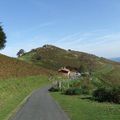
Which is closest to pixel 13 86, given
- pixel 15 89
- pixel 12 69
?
pixel 15 89

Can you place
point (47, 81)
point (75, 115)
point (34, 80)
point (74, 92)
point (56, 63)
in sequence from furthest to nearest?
point (56, 63) → point (47, 81) → point (34, 80) → point (74, 92) → point (75, 115)

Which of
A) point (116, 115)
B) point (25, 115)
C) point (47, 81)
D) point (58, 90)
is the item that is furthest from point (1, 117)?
point (47, 81)

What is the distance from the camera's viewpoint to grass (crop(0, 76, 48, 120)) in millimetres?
35700

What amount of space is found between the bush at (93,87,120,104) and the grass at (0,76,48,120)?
312 inches

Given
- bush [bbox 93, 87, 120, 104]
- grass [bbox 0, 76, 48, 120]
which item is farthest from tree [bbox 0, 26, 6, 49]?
bush [bbox 93, 87, 120, 104]

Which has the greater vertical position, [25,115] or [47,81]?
[47,81]

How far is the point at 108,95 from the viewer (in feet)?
135

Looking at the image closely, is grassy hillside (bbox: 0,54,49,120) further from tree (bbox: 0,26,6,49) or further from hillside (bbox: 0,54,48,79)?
tree (bbox: 0,26,6,49)

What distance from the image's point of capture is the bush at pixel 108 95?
39906mm

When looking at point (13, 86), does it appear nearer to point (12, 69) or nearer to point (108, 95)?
point (108, 95)

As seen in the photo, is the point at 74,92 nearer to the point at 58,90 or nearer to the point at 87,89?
the point at 87,89

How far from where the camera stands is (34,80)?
85.2 metres

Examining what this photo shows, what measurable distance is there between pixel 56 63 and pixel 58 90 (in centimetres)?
12335

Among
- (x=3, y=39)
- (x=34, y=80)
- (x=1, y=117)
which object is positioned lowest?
(x=1, y=117)
